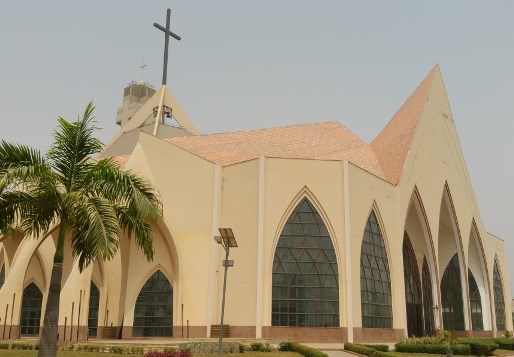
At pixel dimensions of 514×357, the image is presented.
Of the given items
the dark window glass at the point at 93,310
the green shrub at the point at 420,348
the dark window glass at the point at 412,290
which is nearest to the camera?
the green shrub at the point at 420,348

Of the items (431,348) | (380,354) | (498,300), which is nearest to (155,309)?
(380,354)

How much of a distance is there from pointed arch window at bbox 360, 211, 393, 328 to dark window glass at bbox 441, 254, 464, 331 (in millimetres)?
14831

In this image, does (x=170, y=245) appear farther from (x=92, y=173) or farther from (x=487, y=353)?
(x=487, y=353)

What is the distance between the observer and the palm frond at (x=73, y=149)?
48.0 ft

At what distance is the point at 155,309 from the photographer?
29.9m

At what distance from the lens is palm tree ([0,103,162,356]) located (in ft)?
44.7

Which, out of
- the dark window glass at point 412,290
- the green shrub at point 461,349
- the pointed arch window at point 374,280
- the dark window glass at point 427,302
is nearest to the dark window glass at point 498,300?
the dark window glass at point 427,302

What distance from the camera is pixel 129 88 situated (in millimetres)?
80875

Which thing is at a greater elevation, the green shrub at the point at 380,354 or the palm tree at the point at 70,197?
the palm tree at the point at 70,197

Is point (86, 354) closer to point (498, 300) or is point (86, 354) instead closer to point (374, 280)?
point (374, 280)

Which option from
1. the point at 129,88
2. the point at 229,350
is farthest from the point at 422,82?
the point at 129,88

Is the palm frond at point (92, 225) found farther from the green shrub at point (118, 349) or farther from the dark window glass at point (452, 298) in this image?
the dark window glass at point (452, 298)

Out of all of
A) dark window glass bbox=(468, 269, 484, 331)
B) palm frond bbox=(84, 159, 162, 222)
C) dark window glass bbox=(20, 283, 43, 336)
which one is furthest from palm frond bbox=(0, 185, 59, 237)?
dark window glass bbox=(468, 269, 484, 331)

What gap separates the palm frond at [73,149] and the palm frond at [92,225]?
2.64 ft
